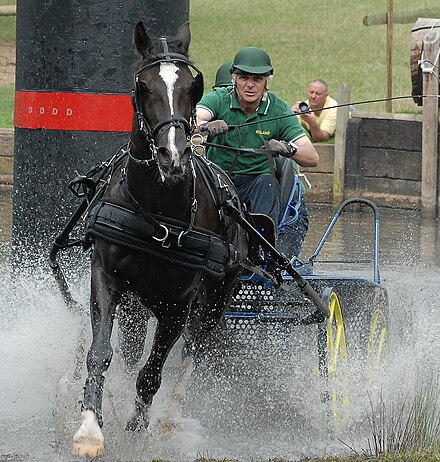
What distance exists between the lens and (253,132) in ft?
21.9

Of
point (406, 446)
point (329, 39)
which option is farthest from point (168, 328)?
point (329, 39)

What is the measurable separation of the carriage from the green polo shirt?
223 mm

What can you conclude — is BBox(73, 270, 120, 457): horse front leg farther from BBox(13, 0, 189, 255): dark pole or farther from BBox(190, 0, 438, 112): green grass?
BBox(190, 0, 438, 112): green grass

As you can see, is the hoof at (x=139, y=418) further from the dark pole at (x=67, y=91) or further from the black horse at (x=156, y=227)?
the dark pole at (x=67, y=91)

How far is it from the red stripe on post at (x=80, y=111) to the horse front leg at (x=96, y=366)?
2.29 meters

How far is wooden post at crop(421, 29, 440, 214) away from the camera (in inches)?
546

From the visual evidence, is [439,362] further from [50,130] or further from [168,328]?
[50,130]

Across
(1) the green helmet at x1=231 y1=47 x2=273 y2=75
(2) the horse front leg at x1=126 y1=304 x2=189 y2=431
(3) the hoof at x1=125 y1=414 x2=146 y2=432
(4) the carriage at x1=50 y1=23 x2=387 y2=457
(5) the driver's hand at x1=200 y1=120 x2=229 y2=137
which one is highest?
(1) the green helmet at x1=231 y1=47 x2=273 y2=75

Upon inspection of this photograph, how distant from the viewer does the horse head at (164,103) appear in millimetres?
4734

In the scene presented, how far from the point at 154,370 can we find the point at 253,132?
5.37 ft

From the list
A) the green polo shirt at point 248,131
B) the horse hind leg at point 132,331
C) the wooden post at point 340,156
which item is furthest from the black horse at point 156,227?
the wooden post at point 340,156

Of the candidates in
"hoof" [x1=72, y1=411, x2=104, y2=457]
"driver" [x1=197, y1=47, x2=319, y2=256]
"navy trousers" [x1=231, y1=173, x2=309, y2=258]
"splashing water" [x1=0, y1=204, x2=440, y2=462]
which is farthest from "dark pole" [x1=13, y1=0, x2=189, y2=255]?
"hoof" [x1=72, y1=411, x2=104, y2=457]

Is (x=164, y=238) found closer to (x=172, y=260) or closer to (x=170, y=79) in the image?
(x=172, y=260)

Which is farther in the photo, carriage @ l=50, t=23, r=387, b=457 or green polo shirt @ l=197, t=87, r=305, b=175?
green polo shirt @ l=197, t=87, r=305, b=175
